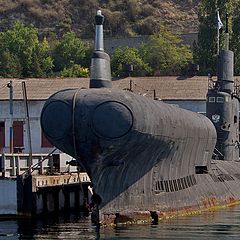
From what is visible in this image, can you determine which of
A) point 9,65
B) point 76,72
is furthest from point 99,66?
point 9,65

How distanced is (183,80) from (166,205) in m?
31.7

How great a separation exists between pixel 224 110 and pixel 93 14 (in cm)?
11291

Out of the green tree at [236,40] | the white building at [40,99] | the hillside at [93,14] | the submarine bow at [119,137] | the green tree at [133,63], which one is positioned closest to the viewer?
the submarine bow at [119,137]

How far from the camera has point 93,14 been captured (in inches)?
6073

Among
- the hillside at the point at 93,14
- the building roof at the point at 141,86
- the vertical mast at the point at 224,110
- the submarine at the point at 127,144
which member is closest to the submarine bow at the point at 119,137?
the submarine at the point at 127,144

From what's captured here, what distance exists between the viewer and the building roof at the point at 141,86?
192 ft

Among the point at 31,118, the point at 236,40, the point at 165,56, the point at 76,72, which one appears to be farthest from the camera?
the point at 165,56

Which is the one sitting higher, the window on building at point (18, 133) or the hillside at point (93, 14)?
the hillside at point (93, 14)

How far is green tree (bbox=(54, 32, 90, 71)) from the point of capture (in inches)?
4294

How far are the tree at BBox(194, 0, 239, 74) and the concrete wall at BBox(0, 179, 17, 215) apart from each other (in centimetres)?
5215

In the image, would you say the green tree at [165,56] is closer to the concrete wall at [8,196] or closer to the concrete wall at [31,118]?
the concrete wall at [31,118]

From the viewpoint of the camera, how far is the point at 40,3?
15712 centimetres

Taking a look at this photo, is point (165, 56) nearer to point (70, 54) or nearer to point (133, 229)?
point (70, 54)

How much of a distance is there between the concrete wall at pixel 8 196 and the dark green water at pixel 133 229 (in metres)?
0.91
